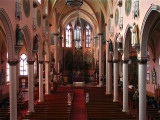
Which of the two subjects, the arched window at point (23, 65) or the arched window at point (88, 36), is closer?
the arched window at point (23, 65)

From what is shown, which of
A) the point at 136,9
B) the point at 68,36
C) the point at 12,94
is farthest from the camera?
the point at 68,36

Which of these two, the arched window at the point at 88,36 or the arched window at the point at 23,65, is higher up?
the arched window at the point at 88,36

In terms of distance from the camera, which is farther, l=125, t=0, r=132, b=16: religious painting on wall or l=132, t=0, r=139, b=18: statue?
l=125, t=0, r=132, b=16: religious painting on wall

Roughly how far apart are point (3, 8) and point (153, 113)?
14.4 meters

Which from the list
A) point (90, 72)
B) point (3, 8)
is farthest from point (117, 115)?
point (90, 72)

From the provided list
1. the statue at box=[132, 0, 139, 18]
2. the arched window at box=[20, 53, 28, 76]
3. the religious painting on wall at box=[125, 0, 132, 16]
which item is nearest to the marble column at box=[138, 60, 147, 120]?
the statue at box=[132, 0, 139, 18]

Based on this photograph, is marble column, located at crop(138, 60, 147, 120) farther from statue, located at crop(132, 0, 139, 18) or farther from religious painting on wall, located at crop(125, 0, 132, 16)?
religious painting on wall, located at crop(125, 0, 132, 16)

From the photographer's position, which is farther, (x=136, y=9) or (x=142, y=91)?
(x=136, y=9)

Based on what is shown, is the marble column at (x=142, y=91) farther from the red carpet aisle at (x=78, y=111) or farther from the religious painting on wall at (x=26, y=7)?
the religious painting on wall at (x=26, y=7)

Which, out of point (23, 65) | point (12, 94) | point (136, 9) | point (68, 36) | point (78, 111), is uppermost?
point (68, 36)

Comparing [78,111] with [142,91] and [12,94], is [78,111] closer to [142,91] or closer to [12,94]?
[12,94]

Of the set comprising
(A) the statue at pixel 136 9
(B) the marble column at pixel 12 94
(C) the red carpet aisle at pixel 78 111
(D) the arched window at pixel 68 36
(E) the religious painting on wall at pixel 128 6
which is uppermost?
(D) the arched window at pixel 68 36

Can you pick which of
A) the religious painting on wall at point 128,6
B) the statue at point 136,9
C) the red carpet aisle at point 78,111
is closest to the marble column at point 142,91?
the statue at point 136,9

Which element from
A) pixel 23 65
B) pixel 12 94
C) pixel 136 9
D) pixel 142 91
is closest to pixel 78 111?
pixel 12 94
